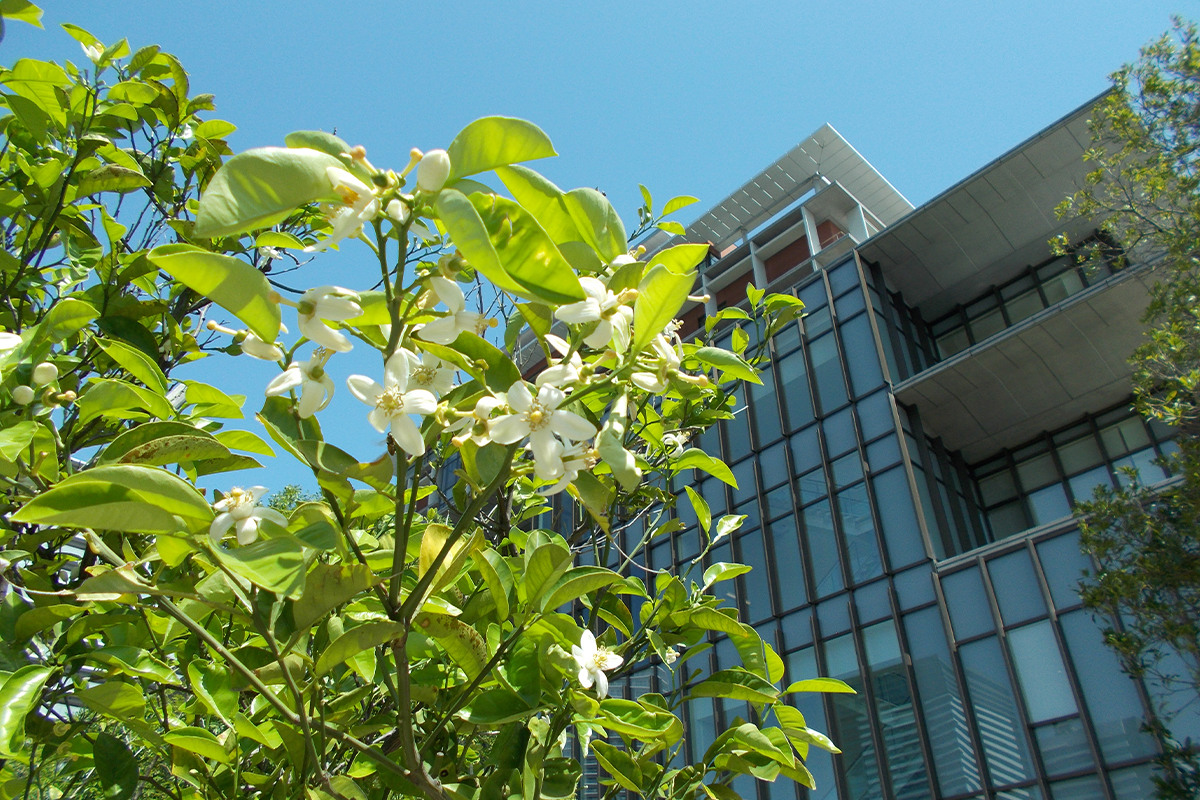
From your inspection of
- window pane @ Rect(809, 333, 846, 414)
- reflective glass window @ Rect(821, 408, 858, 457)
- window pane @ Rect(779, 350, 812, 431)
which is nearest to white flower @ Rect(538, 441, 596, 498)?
reflective glass window @ Rect(821, 408, 858, 457)

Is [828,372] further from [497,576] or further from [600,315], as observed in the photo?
[600,315]

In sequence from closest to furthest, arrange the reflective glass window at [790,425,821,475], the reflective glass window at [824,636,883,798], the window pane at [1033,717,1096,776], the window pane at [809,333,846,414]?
the window pane at [1033,717,1096,776]
the reflective glass window at [824,636,883,798]
the reflective glass window at [790,425,821,475]
the window pane at [809,333,846,414]

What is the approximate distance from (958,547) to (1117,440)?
364cm

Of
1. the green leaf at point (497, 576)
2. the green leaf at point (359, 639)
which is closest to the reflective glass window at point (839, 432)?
the green leaf at point (497, 576)

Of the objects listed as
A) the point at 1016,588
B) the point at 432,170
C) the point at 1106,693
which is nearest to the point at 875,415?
the point at 1016,588

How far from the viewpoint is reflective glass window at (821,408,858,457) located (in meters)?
14.6

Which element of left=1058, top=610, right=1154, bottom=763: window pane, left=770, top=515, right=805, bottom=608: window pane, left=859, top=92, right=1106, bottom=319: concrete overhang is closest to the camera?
left=1058, top=610, right=1154, bottom=763: window pane

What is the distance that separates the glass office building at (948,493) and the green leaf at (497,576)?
32.8 ft

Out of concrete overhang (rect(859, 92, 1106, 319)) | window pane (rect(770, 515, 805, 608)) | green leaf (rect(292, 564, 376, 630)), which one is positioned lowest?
green leaf (rect(292, 564, 376, 630))

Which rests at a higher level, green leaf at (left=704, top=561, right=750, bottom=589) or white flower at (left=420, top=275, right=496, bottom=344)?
green leaf at (left=704, top=561, right=750, bottom=589)

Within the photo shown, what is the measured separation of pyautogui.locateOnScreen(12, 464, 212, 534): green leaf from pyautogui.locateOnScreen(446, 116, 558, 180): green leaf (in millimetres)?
512

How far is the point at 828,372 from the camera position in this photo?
51.5 ft

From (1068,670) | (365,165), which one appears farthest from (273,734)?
(1068,670)

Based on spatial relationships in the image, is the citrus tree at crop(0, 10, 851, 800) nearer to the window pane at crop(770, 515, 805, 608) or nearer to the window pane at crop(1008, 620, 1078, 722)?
the window pane at crop(1008, 620, 1078, 722)
